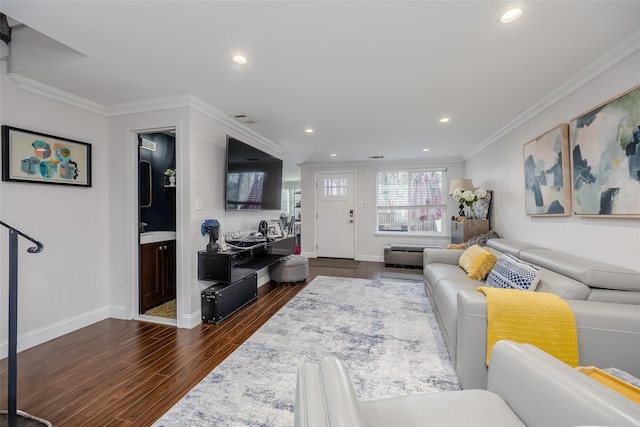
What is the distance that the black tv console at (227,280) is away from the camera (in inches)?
107

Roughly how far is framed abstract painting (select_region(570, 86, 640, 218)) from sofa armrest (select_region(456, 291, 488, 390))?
1.19 meters

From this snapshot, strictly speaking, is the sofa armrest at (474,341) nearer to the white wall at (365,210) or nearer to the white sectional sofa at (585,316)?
the white sectional sofa at (585,316)

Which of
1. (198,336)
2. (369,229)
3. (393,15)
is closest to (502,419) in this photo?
(393,15)

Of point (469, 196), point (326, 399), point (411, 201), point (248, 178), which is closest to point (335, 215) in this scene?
point (411, 201)

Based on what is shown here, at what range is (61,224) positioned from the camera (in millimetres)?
2471

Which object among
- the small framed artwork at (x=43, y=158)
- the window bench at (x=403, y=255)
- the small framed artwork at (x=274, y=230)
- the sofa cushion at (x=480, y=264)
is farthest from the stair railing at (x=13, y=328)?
the window bench at (x=403, y=255)

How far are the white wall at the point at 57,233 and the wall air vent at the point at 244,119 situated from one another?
140 centimetres

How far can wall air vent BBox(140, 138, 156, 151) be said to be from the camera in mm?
3027

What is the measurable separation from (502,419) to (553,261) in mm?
1530

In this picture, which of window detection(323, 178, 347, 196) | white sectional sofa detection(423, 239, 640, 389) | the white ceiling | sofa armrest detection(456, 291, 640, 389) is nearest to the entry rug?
white sectional sofa detection(423, 239, 640, 389)

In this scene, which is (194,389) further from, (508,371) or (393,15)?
(393,15)

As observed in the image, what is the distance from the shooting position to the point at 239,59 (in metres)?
1.91

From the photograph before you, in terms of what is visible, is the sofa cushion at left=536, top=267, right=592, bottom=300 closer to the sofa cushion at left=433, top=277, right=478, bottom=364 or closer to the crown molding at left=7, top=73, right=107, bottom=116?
the sofa cushion at left=433, top=277, right=478, bottom=364

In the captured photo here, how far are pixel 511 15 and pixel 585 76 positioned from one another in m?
1.17
